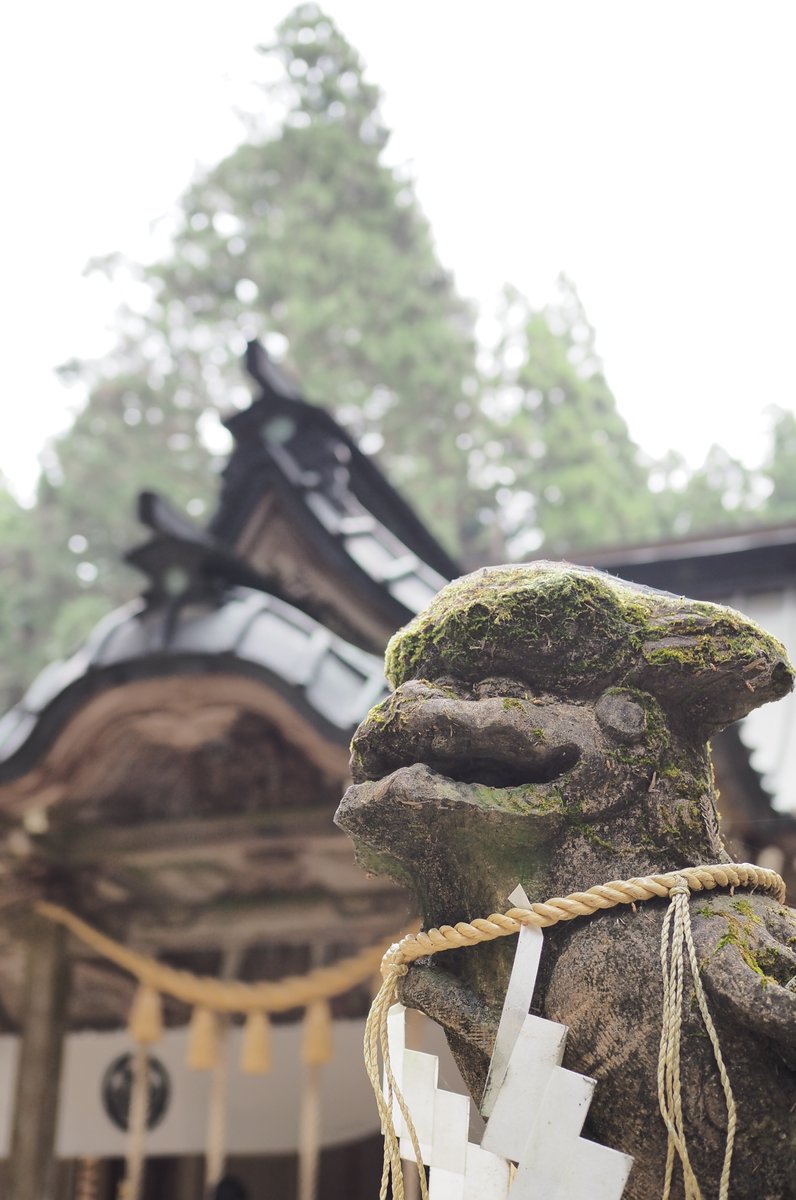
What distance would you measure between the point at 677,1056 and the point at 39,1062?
3.67 m

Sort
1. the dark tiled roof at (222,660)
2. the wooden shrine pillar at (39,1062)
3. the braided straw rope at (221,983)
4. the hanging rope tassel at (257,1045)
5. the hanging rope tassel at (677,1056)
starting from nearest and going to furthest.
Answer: the hanging rope tassel at (677,1056) → the dark tiled roof at (222,660) → the wooden shrine pillar at (39,1062) → the braided straw rope at (221,983) → the hanging rope tassel at (257,1045)

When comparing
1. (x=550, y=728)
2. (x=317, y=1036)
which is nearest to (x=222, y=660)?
(x=317, y=1036)

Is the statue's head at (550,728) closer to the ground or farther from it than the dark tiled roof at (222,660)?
closer to the ground

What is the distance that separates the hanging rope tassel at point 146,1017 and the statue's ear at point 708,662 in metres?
3.62

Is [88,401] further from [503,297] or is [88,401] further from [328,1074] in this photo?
[328,1074]

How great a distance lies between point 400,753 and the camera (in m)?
1.27

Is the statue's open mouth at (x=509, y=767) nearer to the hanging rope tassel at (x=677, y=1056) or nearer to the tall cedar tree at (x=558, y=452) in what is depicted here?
the hanging rope tassel at (x=677, y=1056)

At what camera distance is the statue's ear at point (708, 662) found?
124 cm

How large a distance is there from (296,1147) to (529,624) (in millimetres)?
4498

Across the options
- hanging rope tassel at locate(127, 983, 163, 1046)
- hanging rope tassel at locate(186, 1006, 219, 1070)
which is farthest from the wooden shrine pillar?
hanging rope tassel at locate(186, 1006, 219, 1070)

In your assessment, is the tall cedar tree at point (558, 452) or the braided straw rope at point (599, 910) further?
the tall cedar tree at point (558, 452)

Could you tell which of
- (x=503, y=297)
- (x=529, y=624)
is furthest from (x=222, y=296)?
(x=529, y=624)

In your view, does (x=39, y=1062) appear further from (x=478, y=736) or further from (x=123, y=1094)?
(x=478, y=736)

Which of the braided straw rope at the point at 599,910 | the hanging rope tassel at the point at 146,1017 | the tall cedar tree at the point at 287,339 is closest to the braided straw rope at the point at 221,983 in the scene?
the hanging rope tassel at the point at 146,1017
